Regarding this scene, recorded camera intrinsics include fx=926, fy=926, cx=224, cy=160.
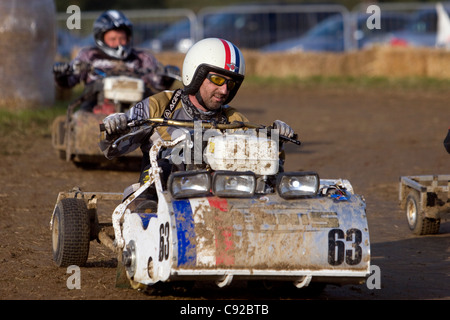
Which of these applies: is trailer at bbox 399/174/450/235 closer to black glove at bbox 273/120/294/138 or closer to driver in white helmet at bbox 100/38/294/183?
driver in white helmet at bbox 100/38/294/183

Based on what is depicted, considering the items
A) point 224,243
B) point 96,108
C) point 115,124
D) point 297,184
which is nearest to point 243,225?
point 224,243

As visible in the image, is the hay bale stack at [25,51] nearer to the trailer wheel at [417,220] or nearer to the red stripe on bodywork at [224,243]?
the trailer wheel at [417,220]

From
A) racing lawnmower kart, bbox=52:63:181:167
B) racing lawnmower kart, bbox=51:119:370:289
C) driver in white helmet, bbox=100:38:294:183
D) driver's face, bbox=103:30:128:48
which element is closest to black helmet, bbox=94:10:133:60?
driver's face, bbox=103:30:128:48

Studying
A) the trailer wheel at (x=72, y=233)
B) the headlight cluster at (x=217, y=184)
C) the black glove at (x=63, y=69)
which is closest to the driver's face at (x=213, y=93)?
the headlight cluster at (x=217, y=184)

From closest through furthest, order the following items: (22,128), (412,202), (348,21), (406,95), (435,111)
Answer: (412,202)
(22,128)
(435,111)
(406,95)
(348,21)

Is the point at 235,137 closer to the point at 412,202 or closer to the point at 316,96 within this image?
the point at 412,202

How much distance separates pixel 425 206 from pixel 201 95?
255 centimetres

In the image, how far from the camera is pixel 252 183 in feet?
16.8

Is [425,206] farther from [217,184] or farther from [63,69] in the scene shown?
[63,69]

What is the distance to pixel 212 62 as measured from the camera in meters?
5.95

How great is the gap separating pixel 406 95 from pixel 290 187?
49.8ft

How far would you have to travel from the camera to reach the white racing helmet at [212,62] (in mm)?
5934
